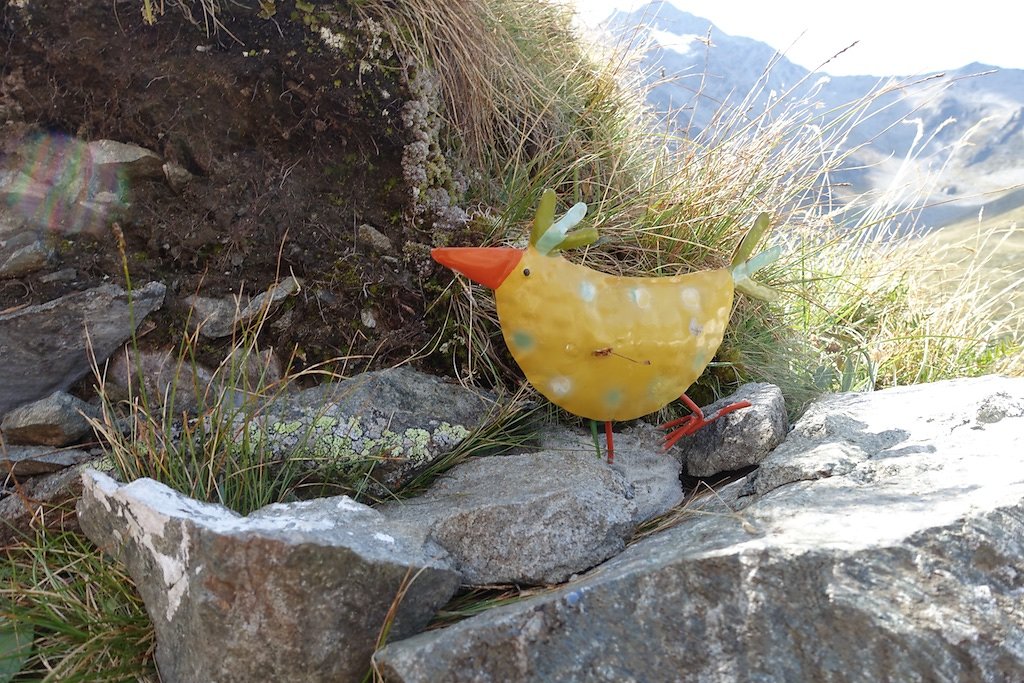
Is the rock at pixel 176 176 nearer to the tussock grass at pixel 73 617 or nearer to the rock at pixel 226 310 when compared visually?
the rock at pixel 226 310

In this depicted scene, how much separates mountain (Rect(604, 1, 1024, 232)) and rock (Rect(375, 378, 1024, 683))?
1671mm

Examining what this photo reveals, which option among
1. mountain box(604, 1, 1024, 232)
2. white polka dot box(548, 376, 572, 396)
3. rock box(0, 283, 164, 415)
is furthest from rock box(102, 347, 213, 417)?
mountain box(604, 1, 1024, 232)

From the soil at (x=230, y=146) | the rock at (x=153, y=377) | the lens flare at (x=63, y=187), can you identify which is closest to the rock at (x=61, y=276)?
the soil at (x=230, y=146)

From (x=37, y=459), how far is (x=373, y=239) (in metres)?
0.94

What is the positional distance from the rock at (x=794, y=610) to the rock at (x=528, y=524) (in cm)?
→ 15

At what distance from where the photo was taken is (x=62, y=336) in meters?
1.76

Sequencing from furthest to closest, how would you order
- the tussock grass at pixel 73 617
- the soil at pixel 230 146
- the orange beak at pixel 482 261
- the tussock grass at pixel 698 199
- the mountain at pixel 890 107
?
1. the mountain at pixel 890 107
2. the tussock grass at pixel 698 199
3. the soil at pixel 230 146
4. the orange beak at pixel 482 261
5. the tussock grass at pixel 73 617

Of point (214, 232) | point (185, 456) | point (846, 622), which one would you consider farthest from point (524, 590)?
point (214, 232)

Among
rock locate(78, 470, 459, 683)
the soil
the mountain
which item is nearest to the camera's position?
rock locate(78, 470, 459, 683)

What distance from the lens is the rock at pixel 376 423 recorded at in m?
1.63

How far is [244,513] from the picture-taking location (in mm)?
1495

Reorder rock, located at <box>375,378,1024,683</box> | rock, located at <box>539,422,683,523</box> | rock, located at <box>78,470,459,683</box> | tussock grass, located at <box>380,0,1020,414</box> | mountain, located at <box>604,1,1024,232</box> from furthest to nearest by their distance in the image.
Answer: mountain, located at <box>604,1,1024,232</box> < tussock grass, located at <box>380,0,1020,414</box> < rock, located at <box>539,422,683,523</box> < rock, located at <box>78,470,459,683</box> < rock, located at <box>375,378,1024,683</box>

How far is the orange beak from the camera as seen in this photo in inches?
58.3

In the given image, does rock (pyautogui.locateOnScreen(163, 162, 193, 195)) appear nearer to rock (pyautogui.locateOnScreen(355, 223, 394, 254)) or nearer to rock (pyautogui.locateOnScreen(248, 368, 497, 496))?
rock (pyautogui.locateOnScreen(355, 223, 394, 254))
